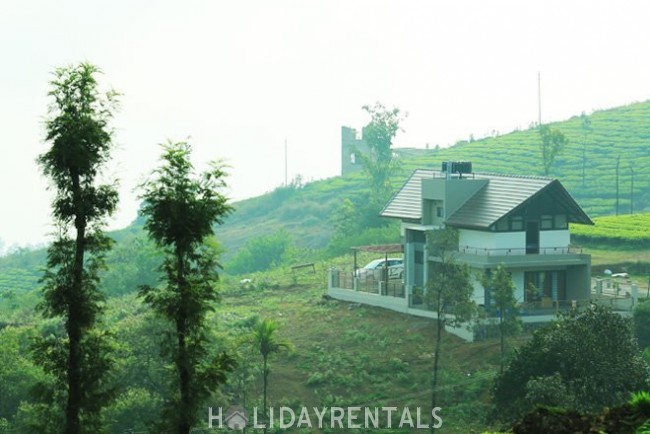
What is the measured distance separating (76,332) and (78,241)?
6.59 feet

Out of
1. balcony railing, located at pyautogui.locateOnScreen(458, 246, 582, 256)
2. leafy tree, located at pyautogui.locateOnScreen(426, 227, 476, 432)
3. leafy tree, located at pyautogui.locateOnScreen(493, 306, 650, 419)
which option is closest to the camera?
leafy tree, located at pyautogui.locateOnScreen(493, 306, 650, 419)

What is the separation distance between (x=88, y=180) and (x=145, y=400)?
2119 centimetres


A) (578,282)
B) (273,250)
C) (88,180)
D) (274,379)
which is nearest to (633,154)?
(273,250)

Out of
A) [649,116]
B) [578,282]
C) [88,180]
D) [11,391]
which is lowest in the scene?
[11,391]

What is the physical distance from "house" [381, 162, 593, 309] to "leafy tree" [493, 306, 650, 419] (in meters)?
9.75

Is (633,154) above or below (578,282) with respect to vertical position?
above

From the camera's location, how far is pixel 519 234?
2267 inches

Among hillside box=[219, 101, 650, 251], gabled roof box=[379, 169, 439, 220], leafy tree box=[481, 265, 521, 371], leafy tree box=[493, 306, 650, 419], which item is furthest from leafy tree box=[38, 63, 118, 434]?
hillside box=[219, 101, 650, 251]

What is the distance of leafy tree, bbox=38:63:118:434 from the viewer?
2872 cm

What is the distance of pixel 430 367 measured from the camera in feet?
177

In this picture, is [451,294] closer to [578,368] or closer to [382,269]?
[578,368]

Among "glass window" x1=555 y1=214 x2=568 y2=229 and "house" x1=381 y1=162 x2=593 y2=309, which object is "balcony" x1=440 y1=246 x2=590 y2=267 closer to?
"house" x1=381 y1=162 x2=593 y2=309

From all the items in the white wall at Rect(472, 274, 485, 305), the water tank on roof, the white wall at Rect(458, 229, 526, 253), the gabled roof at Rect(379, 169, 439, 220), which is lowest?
the white wall at Rect(472, 274, 485, 305)

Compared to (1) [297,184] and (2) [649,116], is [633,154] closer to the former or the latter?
(2) [649,116]
